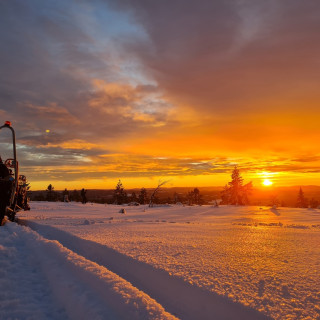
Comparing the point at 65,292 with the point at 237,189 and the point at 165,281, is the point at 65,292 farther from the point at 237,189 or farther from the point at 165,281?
the point at 237,189

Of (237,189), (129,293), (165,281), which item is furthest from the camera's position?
(237,189)

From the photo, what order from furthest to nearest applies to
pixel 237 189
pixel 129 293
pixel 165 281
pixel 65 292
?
1. pixel 237 189
2. pixel 165 281
3. pixel 65 292
4. pixel 129 293

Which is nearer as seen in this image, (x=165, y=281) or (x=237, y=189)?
(x=165, y=281)

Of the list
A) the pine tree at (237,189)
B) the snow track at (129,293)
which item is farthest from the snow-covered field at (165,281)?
the pine tree at (237,189)

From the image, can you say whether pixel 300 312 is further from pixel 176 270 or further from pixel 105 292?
pixel 105 292

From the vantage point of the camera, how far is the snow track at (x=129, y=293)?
270 centimetres

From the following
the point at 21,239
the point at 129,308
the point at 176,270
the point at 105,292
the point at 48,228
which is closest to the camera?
the point at 129,308

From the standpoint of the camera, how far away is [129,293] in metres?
3.04

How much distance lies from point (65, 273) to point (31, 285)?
0.46m

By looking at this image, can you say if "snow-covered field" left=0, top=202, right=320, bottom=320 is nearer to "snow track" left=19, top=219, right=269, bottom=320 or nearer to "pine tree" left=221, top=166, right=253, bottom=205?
"snow track" left=19, top=219, right=269, bottom=320

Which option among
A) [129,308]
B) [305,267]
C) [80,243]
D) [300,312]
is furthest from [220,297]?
[80,243]

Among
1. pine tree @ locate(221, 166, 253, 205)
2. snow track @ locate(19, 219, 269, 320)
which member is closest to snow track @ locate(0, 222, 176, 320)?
snow track @ locate(19, 219, 269, 320)

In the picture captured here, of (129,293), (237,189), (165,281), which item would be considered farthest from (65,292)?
(237,189)

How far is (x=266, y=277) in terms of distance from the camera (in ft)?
10.8
